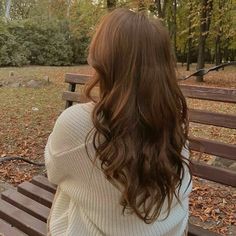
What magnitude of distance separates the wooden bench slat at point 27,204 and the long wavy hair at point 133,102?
114cm

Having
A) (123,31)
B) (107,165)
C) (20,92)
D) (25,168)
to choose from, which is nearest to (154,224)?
(107,165)

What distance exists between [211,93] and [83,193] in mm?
1220

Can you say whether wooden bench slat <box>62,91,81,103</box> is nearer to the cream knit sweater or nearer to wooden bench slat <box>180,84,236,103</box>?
wooden bench slat <box>180,84,236,103</box>

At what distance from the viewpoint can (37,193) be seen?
2.84m

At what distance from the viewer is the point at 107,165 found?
1519 millimetres

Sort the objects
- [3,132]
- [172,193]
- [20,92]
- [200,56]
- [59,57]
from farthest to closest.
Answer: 1. [59,57]
2. [200,56]
3. [20,92]
4. [3,132]
5. [172,193]

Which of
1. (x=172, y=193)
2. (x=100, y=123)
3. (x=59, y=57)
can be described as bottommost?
(x=59, y=57)

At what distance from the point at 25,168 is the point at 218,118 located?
3105 mm

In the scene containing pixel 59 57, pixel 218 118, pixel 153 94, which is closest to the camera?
pixel 153 94

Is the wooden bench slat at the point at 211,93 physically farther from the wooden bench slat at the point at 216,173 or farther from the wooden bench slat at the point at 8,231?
the wooden bench slat at the point at 8,231

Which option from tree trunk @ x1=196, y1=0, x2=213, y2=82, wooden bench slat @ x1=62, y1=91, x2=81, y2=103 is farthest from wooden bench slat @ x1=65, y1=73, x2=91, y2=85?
tree trunk @ x1=196, y1=0, x2=213, y2=82

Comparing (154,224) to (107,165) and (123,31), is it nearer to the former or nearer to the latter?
(107,165)

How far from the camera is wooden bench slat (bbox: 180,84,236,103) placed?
245cm

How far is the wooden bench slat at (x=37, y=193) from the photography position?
9.00ft
